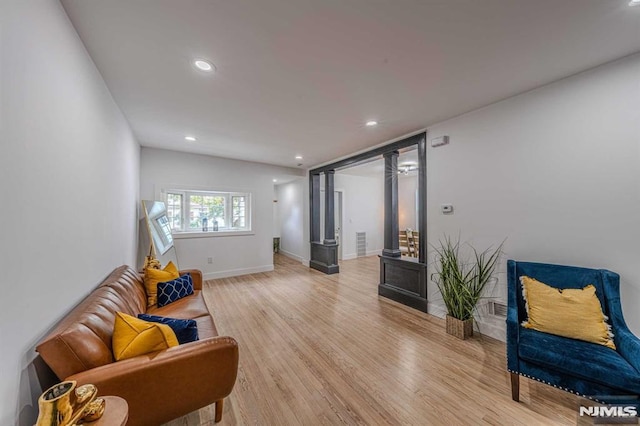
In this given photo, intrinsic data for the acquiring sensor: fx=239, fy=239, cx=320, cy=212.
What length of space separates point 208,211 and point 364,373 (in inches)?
175

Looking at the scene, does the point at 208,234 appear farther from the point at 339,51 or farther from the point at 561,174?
the point at 561,174

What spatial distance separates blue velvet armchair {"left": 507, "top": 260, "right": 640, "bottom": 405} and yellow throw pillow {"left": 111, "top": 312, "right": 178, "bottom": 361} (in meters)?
2.40

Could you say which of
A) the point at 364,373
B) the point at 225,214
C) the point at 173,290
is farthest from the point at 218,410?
the point at 225,214

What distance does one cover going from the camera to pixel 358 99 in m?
2.54

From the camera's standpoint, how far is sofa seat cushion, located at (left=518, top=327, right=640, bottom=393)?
1426mm

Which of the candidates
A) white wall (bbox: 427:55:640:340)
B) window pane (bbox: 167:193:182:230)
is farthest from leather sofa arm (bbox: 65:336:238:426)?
window pane (bbox: 167:193:182:230)

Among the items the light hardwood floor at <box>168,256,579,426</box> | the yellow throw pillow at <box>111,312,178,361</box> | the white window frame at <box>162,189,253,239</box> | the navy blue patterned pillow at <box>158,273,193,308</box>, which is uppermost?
the white window frame at <box>162,189,253,239</box>

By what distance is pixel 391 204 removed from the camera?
4.05 metres

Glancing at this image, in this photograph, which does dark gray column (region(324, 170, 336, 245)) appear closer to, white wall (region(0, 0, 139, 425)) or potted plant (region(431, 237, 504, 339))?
potted plant (region(431, 237, 504, 339))

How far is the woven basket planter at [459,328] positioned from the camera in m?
2.63

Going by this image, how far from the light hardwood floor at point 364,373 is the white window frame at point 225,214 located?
1814 millimetres

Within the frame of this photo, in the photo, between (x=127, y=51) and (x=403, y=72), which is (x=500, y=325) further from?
(x=127, y=51)

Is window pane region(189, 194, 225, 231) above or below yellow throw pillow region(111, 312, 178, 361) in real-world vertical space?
above

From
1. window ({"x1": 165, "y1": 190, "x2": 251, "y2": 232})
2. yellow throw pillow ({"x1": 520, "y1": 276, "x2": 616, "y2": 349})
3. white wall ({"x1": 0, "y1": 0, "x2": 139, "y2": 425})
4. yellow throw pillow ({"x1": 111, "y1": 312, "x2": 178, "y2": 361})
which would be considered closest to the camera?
white wall ({"x1": 0, "y1": 0, "x2": 139, "y2": 425})
